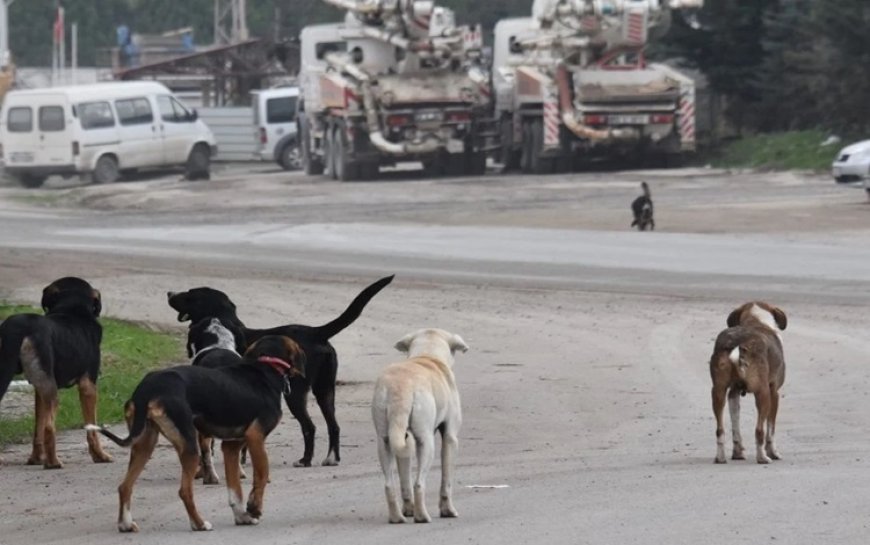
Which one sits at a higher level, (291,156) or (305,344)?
(305,344)

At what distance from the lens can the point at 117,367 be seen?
14.7 metres

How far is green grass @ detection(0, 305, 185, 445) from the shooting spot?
12.4m

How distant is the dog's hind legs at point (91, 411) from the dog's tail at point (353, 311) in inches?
50.5

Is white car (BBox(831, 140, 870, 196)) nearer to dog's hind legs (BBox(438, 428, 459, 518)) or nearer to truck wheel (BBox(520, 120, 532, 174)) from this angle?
truck wheel (BBox(520, 120, 532, 174))

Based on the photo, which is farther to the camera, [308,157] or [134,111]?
[308,157]

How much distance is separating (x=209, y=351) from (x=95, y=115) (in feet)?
106

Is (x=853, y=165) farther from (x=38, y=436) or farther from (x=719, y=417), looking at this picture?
(x=38, y=436)

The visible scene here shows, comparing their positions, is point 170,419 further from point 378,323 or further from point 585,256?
point 585,256

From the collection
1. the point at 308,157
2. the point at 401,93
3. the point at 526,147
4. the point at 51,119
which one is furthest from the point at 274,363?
the point at 308,157

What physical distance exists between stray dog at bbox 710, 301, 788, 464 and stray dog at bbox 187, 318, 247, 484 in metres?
2.49

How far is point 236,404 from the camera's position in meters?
8.89

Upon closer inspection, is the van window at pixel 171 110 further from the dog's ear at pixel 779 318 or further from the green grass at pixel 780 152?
the dog's ear at pixel 779 318

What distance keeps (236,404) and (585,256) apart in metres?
14.8

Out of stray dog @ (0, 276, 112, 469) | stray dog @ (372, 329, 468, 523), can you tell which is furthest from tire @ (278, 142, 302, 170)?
stray dog @ (372, 329, 468, 523)
